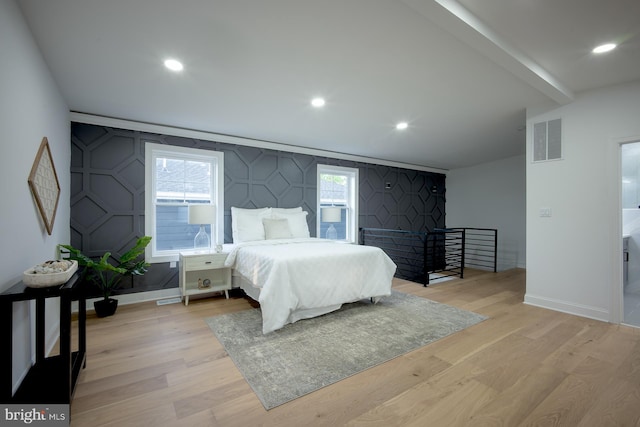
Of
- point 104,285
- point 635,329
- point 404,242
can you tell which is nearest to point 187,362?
point 104,285

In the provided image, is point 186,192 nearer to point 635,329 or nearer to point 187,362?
point 187,362

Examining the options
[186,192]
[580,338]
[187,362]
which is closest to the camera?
[187,362]

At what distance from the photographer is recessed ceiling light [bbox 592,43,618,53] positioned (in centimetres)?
218

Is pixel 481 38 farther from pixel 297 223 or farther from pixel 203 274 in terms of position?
pixel 203 274

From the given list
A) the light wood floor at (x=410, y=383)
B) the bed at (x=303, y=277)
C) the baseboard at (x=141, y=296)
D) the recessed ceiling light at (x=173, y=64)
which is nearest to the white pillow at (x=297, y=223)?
the bed at (x=303, y=277)

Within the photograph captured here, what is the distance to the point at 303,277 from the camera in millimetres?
2826

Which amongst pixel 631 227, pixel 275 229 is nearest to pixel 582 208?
pixel 631 227

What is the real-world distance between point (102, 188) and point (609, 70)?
18.2ft

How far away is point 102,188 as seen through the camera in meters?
3.45

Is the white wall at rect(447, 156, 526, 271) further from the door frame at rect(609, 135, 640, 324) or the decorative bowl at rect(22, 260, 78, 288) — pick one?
the decorative bowl at rect(22, 260, 78, 288)

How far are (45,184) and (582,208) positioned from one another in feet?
17.1

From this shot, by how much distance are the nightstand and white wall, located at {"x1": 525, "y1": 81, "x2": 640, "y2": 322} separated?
391 centimetres

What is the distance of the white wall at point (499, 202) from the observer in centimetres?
595

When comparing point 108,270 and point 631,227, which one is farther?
point 631,227
